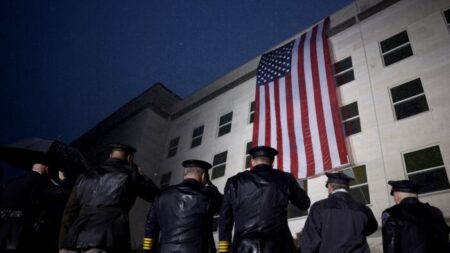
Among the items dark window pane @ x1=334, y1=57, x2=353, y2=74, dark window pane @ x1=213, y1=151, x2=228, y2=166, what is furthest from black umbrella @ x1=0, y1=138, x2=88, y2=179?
dark window pane @ x1=334, y1=57, x2=353, y2=74

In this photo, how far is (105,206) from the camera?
3.24m

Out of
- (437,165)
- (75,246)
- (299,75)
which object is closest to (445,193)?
(437,165)

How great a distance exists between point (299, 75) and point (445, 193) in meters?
5.47

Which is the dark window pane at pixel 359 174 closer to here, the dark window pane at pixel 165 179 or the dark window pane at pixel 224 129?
the dark window pane at pixel 224 129

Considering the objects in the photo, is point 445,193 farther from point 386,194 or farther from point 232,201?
point 232,201

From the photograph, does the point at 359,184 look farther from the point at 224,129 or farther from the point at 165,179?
the point at 165,179

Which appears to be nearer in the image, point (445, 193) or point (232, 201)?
point (232, 201)

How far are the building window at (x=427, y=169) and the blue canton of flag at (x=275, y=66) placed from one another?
4.97 meters

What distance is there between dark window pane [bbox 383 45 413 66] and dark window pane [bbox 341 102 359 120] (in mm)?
1968

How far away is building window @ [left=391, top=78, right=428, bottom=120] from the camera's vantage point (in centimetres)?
989

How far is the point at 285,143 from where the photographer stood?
31.3 feet

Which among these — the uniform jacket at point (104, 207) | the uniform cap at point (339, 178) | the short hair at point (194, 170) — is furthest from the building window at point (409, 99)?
the uniform jacket at point (104, 207)

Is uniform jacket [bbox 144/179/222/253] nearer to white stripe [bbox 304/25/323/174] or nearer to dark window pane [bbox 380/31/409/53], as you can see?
white stripe [bbox 304/25/323/174]

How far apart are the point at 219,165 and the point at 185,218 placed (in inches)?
477
